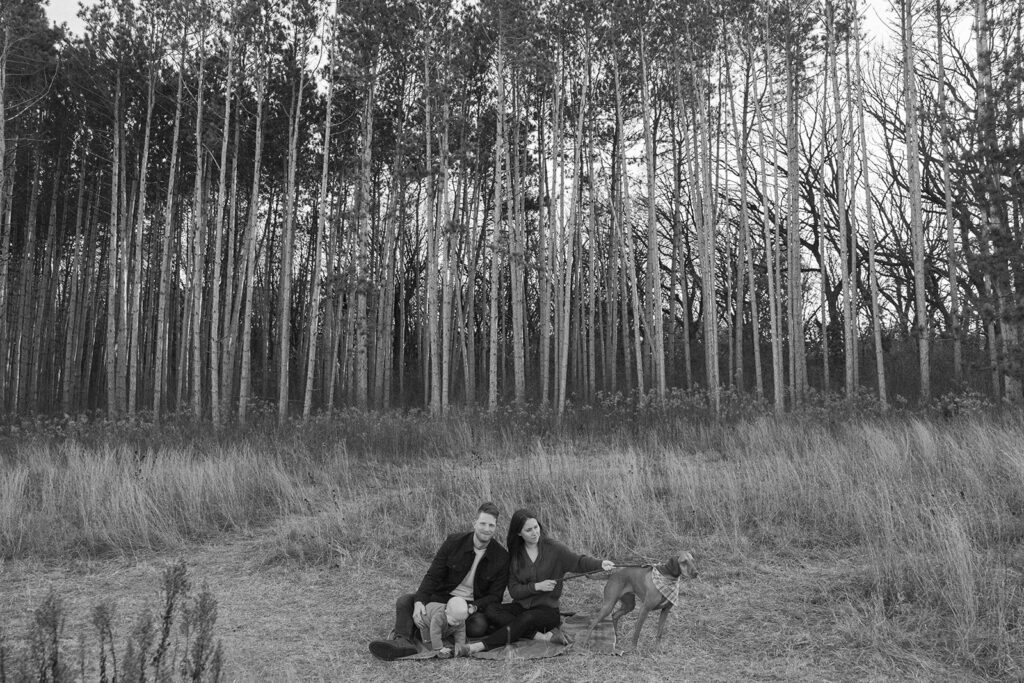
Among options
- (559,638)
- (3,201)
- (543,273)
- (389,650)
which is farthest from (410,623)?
(3,201)

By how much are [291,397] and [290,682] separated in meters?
22.6

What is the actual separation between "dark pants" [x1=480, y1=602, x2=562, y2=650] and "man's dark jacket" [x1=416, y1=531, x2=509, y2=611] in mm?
136

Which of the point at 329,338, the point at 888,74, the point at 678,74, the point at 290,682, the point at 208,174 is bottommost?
the point at 290,682

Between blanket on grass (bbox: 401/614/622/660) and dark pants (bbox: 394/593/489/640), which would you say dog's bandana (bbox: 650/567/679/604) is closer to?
blanket on grass (bbox: 401/614/622/660)

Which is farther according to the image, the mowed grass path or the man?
the man

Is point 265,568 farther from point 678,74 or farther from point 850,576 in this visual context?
point 678,74

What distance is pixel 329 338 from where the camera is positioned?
21.7 m

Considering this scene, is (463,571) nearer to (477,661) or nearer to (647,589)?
(477,661)

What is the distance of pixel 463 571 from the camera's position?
4.95m

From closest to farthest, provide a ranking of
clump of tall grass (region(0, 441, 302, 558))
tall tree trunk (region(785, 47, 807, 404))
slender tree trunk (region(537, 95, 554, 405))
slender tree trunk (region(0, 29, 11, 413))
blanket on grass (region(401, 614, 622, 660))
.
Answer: blanket on grass (region(401, 614, 622, 660)) < clump of tall grass (region(0, 441, 302, 558)) < slender tree trunk (region(0, 29, 11, 413)) < tall tree trunk (region(785, 47, 807, 404)) < slender tree trunk (region(537, 95, 554, 405))

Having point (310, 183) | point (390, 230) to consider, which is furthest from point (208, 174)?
point (390, 230)

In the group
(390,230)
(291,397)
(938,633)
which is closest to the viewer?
(938,633)

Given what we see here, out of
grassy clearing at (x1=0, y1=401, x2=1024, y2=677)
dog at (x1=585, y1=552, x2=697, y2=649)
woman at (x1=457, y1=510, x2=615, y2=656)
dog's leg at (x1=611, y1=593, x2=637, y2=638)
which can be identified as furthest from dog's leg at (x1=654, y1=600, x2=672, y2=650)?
grassy clearing at (x1=0, y1=401, x2=1024, y2=677)

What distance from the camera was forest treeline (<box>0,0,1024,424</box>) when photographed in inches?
595
